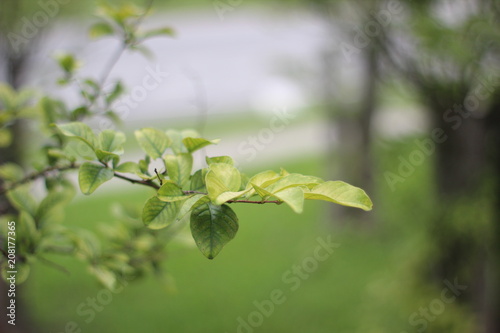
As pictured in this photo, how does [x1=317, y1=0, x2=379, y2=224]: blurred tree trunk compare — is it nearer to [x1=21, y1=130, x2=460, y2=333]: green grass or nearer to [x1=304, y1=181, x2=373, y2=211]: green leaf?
[x1=21, y1=130, x2=460, y2=333]: green grass

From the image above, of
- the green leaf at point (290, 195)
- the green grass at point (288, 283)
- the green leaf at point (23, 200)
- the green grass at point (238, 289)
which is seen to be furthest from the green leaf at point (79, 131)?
the green grass at point (238, 289)

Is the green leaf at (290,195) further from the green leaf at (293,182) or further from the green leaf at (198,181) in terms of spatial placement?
the green leaf at (198,181)

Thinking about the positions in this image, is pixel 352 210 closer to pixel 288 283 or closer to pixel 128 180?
pixel 288 283

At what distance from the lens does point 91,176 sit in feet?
3.79

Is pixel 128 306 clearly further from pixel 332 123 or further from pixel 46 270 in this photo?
pixel 332 123

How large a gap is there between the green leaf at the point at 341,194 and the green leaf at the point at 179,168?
34cm

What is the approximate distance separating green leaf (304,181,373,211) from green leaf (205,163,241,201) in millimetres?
148

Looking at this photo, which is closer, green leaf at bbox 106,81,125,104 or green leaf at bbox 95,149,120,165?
green leaf at bbox 95,149,120,165

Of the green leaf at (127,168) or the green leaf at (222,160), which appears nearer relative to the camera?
the green leaf at (222,160)

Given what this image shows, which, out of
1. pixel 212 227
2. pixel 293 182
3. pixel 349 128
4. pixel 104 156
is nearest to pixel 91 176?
pixel 104 156

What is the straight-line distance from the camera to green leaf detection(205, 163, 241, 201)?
35.8 inches

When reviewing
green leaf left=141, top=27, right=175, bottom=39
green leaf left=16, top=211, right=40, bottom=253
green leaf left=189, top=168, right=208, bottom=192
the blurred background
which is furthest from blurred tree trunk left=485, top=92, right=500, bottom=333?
green leaf left=16, top=211, right=40, bottom=253

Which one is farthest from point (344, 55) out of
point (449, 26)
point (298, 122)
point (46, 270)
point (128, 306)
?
point (298, 122)

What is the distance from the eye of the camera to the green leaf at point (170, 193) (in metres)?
0.96
